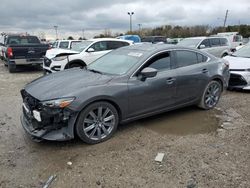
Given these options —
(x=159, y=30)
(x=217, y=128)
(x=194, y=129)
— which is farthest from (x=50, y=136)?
(x=159, y=30)

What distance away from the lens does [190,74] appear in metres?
5.10

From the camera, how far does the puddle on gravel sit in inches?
182

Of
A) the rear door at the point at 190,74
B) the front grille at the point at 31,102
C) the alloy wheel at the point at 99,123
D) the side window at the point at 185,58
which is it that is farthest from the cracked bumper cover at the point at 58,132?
the side window at the point at 185,58

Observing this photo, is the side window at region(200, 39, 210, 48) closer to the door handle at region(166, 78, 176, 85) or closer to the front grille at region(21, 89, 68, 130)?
the door handle at region(166, 78, 176, 85)

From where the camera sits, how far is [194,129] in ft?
15.3

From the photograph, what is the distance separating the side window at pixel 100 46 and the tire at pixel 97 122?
6300mm

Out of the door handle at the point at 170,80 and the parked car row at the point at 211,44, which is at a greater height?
the parked car row at the point at 211,44

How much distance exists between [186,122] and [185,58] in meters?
1.30

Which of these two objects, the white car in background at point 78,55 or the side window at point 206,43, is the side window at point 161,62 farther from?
the side window at point 206,43

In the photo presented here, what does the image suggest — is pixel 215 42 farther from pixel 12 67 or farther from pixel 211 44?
pixel 12 67

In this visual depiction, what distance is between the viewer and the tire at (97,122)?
12.7 feet

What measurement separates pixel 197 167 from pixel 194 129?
140 centimetres

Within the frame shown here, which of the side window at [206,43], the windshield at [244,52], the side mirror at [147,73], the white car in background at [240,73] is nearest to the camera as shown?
the side mirror at [147,73]

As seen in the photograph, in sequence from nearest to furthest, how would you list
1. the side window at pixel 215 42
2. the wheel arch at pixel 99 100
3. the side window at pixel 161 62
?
the wheel arch at pixel 99 100 → the side window at pixel 161 62 → the side window at pixel 215 42
